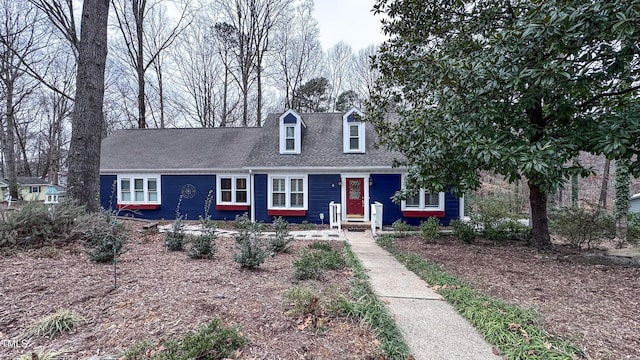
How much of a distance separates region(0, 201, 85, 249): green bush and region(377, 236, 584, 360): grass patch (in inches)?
231

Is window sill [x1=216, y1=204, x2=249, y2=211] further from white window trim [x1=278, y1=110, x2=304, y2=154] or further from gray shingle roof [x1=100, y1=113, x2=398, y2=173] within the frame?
white window trim [x1=278, y1=110, x2=304, y2=154]

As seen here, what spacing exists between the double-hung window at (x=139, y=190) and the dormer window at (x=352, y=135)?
322 inches

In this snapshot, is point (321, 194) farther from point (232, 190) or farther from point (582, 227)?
point (582, 227)

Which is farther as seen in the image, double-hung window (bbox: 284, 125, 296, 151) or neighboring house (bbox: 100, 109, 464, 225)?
double-hung window (bbox: 284, 125, 296, 151)

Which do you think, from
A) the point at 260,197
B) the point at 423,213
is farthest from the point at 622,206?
the point at 260,197

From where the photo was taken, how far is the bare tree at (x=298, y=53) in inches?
788

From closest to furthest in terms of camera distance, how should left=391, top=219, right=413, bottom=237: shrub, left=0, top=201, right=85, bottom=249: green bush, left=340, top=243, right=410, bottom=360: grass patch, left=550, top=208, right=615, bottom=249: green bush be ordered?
left=340, top=243, right=410, bottom=360: grass patch, left=0, top=201, right=85, bottom=249: green bush, left=550, top=208, right=615, bottom=249: green bush, left=391, top=219, right=413, bottom=237: shrub

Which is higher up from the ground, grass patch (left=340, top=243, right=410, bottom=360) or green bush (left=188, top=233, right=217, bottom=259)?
green bush (left=188, top=233, right=217, bottom=259)

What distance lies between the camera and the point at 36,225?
4.61 meters

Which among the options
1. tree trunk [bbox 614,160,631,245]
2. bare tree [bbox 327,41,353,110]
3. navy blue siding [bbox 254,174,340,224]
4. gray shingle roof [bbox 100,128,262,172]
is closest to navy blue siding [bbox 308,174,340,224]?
navy blue siding [bbox 254,174,340,224]

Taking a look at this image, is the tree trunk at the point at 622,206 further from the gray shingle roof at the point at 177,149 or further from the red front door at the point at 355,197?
the gray shingle roof at the point at 177,149

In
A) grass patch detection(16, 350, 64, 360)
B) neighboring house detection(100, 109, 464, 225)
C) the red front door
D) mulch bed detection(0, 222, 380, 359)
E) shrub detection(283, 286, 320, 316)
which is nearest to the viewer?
grass patch detection(16, 350, 64, 360)

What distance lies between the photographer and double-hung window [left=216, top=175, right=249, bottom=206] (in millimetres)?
12211

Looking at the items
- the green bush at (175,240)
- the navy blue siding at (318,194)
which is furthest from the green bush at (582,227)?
the green bush at (175,240)
